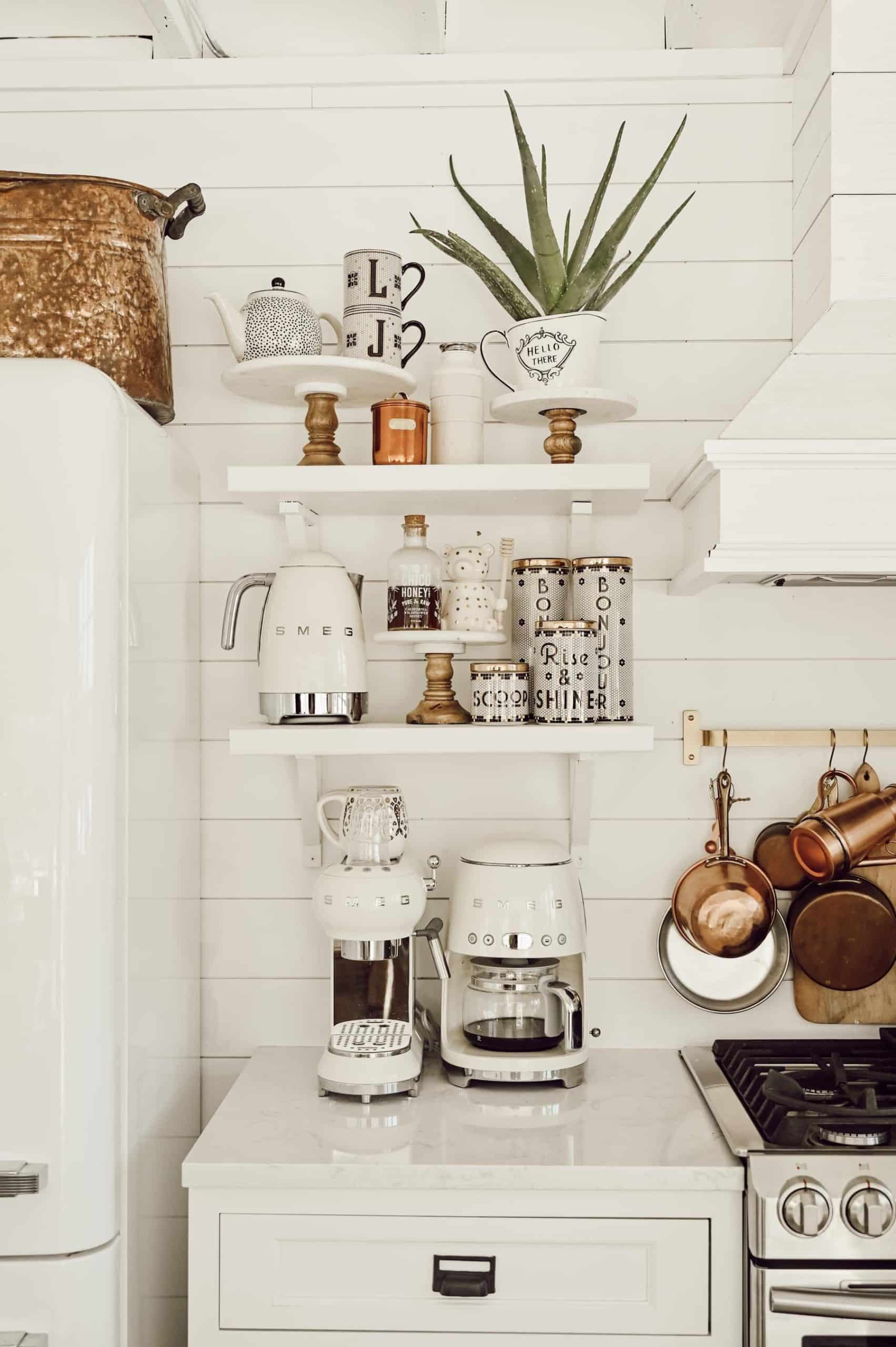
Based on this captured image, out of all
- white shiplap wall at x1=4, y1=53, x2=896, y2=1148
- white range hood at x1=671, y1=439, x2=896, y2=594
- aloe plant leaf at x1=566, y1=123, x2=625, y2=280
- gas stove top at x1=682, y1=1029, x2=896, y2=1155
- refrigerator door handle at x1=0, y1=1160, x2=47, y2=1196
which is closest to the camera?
refrigerator door handle at x1=0, y1=1160, x2=47, y2=1196

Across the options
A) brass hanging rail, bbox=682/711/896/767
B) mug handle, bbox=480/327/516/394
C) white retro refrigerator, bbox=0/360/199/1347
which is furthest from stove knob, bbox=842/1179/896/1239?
mug handle, bbox=480/327/516/394

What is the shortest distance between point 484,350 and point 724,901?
102cm

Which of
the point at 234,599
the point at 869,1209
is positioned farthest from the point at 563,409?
the point at 869,1209

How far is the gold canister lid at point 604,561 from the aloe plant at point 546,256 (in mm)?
372

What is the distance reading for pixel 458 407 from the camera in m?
1.65

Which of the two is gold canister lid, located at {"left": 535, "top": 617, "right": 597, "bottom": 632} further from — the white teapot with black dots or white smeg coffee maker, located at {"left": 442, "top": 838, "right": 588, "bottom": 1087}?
the white teapot with black dots

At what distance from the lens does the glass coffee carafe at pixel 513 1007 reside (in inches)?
63.9

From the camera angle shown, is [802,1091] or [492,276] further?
[492,276]

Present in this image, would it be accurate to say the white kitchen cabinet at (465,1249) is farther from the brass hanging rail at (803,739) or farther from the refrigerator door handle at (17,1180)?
the brass hanging rail at (803,739)

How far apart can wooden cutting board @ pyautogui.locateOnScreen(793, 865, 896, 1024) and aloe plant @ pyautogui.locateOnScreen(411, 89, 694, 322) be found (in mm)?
1052

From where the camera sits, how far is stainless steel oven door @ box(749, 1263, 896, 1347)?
130cm

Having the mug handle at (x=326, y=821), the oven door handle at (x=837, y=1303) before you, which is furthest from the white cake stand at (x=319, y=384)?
the oven door handle at (x=837, y=1303)

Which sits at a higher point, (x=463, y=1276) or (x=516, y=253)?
(x=516, y=253)

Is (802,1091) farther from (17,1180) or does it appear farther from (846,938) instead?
(17,1180)
